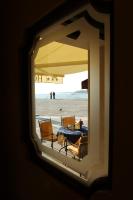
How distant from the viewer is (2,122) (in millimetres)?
2168

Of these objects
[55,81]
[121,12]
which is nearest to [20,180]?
[121,12]

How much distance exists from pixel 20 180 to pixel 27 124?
458 millimetres

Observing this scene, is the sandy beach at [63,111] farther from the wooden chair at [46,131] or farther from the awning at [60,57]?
the awning at [60,57]

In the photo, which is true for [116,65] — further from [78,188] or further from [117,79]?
[78,188]

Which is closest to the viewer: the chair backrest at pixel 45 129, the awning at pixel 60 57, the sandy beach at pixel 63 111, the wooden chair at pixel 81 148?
the wooden chair at pixel 81 148

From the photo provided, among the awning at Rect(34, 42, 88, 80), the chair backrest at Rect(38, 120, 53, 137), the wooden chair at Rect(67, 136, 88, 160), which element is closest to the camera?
the wooden chair at Rect(67, 136, 88, 160)

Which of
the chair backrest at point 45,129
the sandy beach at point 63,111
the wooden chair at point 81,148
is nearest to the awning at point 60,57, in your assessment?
the chair backrest at point 45,129

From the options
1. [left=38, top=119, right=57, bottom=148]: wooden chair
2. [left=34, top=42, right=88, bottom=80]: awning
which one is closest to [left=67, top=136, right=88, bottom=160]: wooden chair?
[left=38, top=119, right=57, bottom=148]: wooden chair

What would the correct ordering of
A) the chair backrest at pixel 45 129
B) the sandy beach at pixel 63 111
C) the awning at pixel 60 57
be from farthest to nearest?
1. the sandy beach at pixel 63 111
2. the chair backrest at pixel 45 129
3. the awning at pixel 60 57

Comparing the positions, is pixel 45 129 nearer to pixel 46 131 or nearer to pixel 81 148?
pixel 46 131

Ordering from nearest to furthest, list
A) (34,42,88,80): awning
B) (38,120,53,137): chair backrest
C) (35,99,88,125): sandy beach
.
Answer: (34,42,88,80): awning < (38,120,53,137): chair backrest < (35,99,88,125): sandy beach

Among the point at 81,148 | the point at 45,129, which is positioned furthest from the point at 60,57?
the point at 81,148

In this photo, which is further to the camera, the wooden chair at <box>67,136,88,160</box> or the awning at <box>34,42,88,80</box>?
the awning at <box>34,42,88,80</box>

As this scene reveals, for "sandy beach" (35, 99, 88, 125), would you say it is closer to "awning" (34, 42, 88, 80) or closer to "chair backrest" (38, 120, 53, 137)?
"chair backrest" (38, 120, 53, 137)
